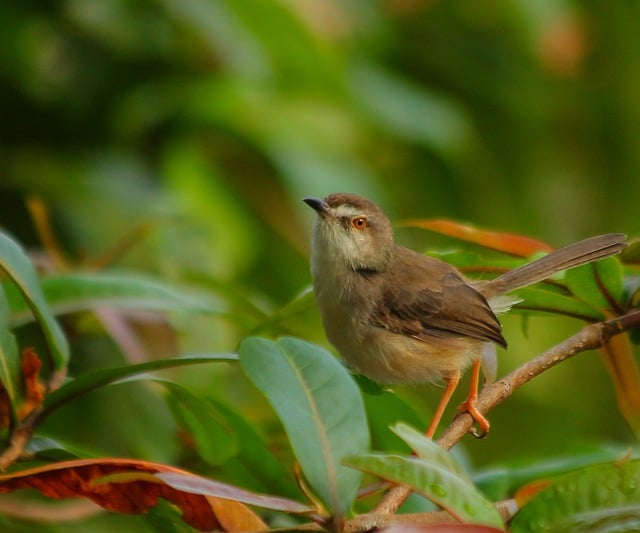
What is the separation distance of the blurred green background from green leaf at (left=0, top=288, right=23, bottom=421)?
1286 millimetres

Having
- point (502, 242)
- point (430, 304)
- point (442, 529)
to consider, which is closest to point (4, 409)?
point (442, 529)

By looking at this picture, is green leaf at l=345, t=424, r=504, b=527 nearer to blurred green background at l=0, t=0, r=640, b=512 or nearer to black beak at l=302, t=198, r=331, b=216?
blurred green background at l=0, t=0, r=640, b=512

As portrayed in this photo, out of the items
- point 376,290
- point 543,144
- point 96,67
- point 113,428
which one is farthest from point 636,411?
point 543,144

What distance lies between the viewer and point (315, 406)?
77.7 inches

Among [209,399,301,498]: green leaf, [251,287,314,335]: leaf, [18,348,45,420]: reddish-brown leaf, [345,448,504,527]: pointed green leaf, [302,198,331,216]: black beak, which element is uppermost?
[302,198,331,216]: black beak

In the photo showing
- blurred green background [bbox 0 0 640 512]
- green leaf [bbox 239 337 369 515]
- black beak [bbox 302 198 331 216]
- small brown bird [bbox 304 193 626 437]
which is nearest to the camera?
green leaf [bbox 239 337 369 515]

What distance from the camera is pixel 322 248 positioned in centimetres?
363

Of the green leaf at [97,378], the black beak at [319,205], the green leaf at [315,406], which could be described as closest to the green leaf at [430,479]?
the green leaf at [315,406]

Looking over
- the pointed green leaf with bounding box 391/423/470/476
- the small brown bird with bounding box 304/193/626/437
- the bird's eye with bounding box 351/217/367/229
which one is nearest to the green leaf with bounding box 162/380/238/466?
the pointed green leaf with bounding box 391/423/470/476

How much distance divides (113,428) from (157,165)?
2.23 meters

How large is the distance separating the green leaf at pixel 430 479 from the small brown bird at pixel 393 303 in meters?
1.32

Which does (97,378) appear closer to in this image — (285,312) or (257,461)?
(257,461)

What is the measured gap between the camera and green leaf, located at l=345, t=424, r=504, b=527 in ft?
5.41

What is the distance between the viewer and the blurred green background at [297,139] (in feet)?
15.9
